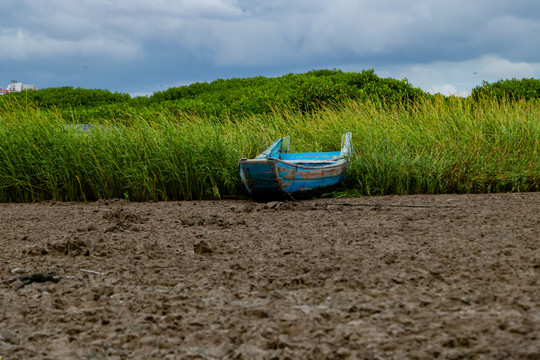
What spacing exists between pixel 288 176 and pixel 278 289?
3327 millimetres

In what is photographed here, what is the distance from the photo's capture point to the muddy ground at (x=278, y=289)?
6.60 ft

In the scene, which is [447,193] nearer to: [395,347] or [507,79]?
[395,347]

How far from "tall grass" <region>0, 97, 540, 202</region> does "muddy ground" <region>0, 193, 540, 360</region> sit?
2.04 meters

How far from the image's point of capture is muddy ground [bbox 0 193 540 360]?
6.60ft

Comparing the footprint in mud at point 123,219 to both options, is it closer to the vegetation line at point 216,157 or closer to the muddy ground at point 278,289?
the muddy ground at point 278,289

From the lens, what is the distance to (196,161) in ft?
22.2

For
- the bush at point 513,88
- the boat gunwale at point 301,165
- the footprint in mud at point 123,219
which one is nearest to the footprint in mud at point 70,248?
the footprint in mud at point 123,219

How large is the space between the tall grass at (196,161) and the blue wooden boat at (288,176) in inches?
19.5

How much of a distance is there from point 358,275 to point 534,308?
87 centimetres

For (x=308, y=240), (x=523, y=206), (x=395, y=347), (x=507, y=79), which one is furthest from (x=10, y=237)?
(x=507, y=79)

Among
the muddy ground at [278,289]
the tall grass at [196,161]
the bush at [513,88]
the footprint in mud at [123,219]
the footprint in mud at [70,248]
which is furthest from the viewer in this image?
the bush at [513,88]

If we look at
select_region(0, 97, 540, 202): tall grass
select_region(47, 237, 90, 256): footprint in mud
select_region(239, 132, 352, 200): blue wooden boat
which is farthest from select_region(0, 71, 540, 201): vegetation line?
select_region(47, 237, 90, 256): footprint in mud

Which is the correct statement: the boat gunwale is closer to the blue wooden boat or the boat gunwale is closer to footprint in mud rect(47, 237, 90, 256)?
the blue wooden boat

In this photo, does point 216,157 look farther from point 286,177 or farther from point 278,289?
point 278,289
